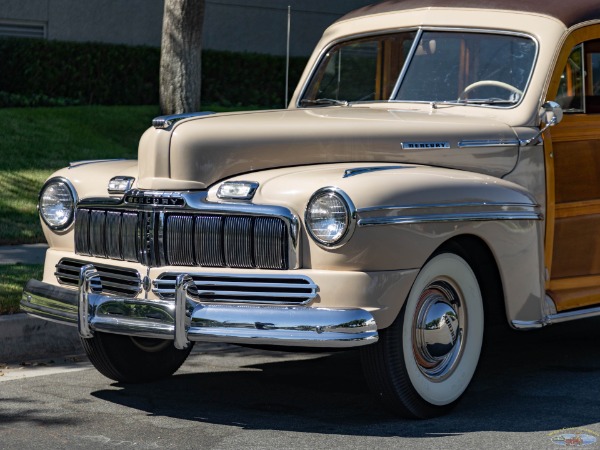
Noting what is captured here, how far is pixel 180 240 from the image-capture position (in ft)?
18.4

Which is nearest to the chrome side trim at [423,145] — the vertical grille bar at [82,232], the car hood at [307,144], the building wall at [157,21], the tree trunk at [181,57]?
the car hood at [307,144]

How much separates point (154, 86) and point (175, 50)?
5.29 metres

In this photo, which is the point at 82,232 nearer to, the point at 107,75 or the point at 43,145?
the point at 43,145

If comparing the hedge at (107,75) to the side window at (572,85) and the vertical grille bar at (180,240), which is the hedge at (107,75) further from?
the vertical grille bar at (180,240)

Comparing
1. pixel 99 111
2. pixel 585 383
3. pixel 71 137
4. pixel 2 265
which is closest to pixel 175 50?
pixel 71 137

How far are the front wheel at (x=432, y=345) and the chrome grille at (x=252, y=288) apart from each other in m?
0.43

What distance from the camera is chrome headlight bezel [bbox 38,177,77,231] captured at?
20.2 feet

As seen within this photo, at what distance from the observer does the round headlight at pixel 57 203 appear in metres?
6.18

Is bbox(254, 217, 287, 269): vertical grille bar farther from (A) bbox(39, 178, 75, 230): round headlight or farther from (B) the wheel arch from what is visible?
(A) bbox(39, 178, 75, 230): round headlight

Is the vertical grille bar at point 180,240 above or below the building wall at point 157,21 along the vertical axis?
below

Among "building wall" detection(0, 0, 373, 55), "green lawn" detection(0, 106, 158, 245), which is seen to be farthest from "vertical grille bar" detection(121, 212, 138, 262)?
"building wall" detection(0, 0, 373, 55)

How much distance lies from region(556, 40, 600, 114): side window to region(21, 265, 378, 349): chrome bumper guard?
7.08 feet

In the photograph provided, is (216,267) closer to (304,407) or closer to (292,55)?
(304,407)

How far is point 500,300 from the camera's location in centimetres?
610
